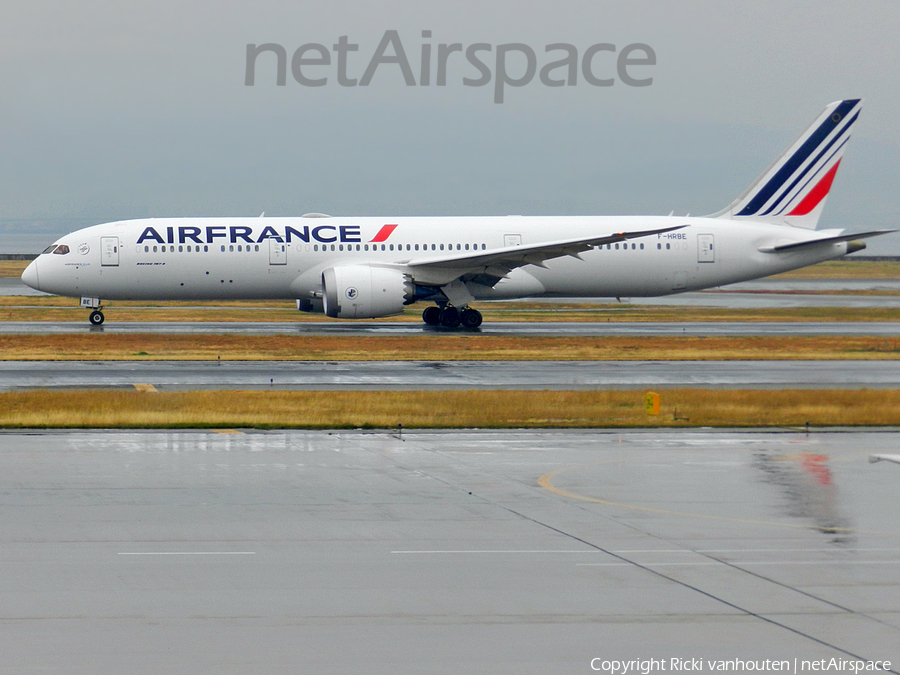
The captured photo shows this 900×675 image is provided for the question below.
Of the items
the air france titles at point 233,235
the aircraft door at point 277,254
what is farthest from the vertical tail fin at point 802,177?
the aircraft door at point 277,254

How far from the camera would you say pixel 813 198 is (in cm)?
4900

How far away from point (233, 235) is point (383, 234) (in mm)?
6138

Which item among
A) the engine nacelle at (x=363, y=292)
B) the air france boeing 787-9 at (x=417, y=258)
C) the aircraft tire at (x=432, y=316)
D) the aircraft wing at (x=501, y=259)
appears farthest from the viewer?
the aircraft tire at (x=432, y=316)

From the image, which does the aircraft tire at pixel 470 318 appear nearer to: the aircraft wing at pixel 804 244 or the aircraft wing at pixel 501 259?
the aircraft wing at pixel 501 259

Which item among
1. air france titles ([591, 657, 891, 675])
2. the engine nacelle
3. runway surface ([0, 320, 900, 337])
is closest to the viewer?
air france titles ([591, 657, 891, 675])

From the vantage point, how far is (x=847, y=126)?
49.3 metres

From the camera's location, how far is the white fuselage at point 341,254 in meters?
45.3

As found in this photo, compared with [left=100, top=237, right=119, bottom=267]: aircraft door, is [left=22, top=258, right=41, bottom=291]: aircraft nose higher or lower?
lower

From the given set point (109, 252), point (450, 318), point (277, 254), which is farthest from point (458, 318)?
point (109, 252)

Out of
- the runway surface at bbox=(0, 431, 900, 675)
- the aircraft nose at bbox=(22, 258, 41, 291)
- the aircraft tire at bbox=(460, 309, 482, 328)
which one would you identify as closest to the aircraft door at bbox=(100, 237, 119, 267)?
the aircraft nose at bbox=(22, 258, 41, 291)

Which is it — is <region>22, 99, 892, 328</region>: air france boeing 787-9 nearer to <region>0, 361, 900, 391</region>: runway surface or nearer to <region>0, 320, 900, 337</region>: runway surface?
<region>0, 320, 900, 337</region>: runway surface

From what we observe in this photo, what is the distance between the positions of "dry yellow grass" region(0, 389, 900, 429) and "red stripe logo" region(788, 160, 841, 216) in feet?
81.2

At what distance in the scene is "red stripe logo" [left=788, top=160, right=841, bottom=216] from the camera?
48.9m

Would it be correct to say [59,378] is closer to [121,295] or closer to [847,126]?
[121,295]
